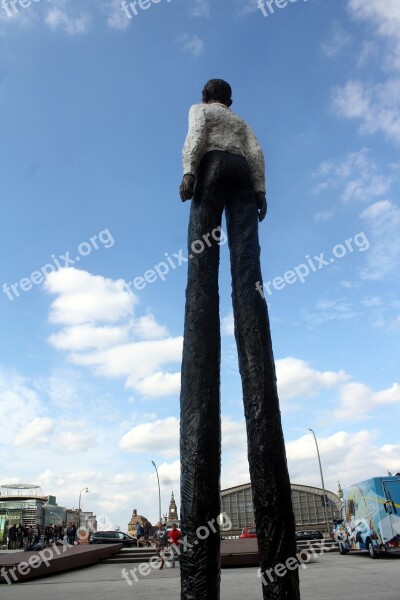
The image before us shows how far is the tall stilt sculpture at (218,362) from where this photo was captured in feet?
12.3

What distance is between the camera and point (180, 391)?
4.34m

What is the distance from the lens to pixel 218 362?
441 centimetres

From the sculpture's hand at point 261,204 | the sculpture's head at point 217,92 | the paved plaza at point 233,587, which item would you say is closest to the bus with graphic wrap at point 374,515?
the paved plaza at point 233,587

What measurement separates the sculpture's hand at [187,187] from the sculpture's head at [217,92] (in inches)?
58.9

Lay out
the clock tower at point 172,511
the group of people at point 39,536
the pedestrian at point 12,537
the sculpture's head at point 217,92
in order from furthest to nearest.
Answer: the clock tower at point 172,511 → the pedestrian at point 12,537 → the group of people at point 39,536 → the sculpture's head at point 217,92

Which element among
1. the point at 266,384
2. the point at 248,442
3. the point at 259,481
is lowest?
the point at 259,481

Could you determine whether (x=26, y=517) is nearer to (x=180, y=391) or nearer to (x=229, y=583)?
(x=229, y=583)

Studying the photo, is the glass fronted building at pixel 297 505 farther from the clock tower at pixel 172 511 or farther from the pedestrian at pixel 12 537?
the pedestrian at pixel 12 537

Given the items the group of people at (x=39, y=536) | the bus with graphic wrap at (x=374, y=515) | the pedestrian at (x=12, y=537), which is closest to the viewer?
the bus with graphic wrap at (x=374, y=515)

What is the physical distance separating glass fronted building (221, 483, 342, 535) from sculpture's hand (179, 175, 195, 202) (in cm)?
4927

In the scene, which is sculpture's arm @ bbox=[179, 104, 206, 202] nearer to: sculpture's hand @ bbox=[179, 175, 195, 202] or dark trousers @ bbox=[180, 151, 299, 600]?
sculpture's hand @ bbox=[179, 175, 195, 202]

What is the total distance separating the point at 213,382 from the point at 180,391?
301 mm

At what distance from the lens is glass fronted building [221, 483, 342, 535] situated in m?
50.5

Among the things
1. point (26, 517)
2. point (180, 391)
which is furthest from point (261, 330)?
point (26, 517)
